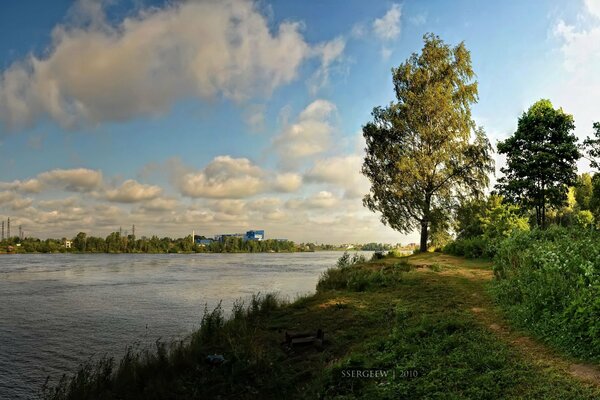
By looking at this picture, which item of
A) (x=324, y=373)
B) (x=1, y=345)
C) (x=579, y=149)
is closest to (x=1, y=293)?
(x=1, y=345)

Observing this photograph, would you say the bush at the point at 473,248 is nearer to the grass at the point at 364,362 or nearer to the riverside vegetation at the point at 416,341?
the riverside vegetation at the point at 416,341

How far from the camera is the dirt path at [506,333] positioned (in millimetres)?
7449

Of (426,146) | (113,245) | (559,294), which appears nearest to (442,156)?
(426,146)

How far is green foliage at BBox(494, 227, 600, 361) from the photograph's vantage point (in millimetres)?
8352

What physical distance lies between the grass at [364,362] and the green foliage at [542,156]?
19.2m

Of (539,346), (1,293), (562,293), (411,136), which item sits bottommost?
(1,293)

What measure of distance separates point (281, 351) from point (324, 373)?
2738 millimetres

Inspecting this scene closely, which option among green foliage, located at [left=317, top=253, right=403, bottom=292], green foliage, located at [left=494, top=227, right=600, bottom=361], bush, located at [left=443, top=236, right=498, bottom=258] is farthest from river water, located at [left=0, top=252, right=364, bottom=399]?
bush, located at [left=443, top=236, right=498, bottom=258]

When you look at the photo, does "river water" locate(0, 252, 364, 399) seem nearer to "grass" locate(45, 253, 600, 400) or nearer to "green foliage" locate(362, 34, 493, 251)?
"grass" locate(45, 253, 600, 400)

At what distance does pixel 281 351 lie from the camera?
462 inches

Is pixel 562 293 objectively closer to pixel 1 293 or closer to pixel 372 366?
pixel 372 366

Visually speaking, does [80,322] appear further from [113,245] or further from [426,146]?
[113,245]

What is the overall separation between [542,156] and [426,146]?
29.3 feet

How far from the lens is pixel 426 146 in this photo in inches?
1401
